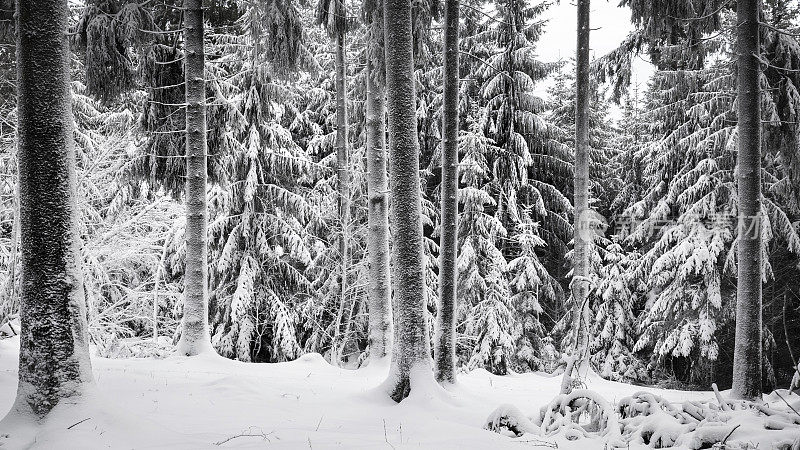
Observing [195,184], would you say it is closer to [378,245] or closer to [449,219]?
[378,245]

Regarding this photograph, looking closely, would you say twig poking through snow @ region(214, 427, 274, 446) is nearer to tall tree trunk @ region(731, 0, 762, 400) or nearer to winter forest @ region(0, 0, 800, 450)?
winter forest @ region(0, 0, 800, 450)

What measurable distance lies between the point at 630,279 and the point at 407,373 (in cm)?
1285

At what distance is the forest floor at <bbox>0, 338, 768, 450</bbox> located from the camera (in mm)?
3979

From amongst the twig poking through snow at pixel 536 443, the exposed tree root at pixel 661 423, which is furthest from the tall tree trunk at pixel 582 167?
the twig poking through snow at pixel 536 443

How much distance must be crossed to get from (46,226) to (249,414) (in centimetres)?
250

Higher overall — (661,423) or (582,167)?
(582,167)

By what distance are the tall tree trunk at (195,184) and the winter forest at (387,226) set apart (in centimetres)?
4

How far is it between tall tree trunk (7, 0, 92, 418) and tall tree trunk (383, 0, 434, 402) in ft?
10.4

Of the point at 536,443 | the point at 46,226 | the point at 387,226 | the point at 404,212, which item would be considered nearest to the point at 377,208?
the point at 387,226

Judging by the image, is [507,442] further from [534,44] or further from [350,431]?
[534,44]

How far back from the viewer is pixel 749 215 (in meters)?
7.62

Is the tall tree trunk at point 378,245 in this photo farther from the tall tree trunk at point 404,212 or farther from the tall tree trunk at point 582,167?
the tall tree trunk at point 582,167

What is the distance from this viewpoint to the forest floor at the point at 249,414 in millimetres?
3979

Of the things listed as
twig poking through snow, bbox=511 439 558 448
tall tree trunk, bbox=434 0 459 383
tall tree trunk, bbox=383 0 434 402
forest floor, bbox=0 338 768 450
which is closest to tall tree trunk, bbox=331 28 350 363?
forest floor, bbox=0 338 768 450
